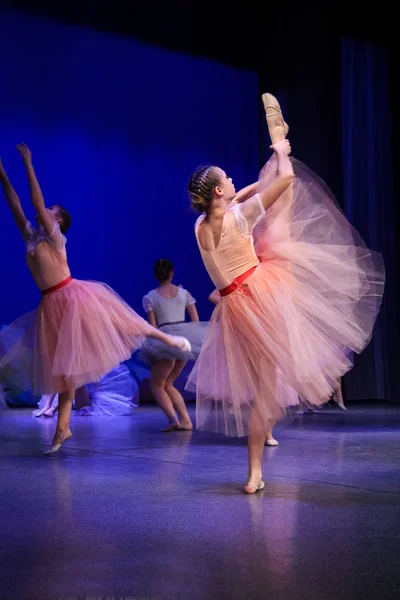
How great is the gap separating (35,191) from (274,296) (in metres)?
1.65

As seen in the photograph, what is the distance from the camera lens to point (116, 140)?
900 centimetres

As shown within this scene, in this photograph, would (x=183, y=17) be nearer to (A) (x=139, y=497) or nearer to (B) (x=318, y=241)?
(B) (x=318, y=241)

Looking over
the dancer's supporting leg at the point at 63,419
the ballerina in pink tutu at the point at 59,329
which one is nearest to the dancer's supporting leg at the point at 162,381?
the ballerina in pink tutu at the point at 59,329

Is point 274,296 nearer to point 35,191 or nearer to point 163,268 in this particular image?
point 35,191

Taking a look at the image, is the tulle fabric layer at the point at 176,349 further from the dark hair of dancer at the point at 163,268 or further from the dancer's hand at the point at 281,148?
the dancer's hand at the point at 281,148

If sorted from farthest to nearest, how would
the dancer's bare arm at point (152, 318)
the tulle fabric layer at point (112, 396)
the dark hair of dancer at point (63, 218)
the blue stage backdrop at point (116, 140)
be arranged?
the blue stage backdrop at point (116, 140) → the tulle fabric layer at point (112, 396) → the dancer's bare arm at point (152, 318) → the dark hair of dancer at point (63, 218)

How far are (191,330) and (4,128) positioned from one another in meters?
3.54

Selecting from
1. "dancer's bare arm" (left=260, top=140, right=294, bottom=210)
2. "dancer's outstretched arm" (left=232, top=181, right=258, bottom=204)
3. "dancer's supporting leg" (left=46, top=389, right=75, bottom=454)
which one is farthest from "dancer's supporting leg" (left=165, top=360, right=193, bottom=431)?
"dancer's bare arm" (left=260, top=140, right=294, bottom=210)

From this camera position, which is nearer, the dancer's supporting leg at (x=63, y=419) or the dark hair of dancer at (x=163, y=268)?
the dancer's supporting leg at (x=63, y=419)

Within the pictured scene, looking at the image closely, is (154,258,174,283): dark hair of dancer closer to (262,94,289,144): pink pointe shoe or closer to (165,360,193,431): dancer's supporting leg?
(165,360,193,431): dancer's supporting leg

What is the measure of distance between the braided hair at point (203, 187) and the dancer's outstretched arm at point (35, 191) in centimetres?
116

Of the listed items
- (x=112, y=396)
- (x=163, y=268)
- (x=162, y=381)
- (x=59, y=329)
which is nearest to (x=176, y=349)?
(x=162, y=381)

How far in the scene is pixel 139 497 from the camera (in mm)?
3010

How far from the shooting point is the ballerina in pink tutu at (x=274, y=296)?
3.18 meters
